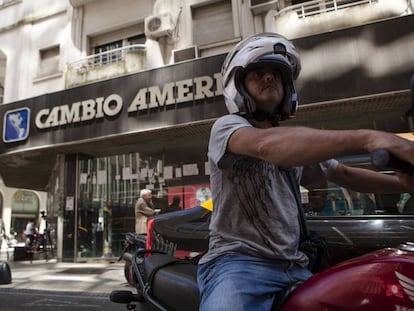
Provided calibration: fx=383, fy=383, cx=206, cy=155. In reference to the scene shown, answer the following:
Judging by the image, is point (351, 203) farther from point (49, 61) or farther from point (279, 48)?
point (49, 61)

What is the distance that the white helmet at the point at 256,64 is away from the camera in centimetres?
156

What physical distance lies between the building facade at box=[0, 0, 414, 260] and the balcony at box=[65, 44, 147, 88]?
0.04 metres

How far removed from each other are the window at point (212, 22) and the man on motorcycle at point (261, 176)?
9.11 metres

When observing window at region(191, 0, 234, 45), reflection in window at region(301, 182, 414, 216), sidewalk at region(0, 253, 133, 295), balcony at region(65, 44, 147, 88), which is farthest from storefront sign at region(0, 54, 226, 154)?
reflection in window at region(301, 182, 414, 216)

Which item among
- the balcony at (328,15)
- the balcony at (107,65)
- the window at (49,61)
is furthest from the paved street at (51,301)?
the window at (49,61)

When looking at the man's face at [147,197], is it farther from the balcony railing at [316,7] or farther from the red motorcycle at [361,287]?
the red motorcycle at [361,287]

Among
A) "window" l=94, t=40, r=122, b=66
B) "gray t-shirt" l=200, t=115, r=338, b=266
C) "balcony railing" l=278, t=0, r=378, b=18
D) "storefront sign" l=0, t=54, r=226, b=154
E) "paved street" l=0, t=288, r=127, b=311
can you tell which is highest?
"window" l=94, t=40, r=122, b=66

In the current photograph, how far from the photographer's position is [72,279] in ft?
24.5

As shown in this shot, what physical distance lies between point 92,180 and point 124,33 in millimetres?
4693

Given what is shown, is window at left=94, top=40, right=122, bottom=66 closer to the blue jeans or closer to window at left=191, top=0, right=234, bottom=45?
window at left=191, top=0, right=234, bottom=45

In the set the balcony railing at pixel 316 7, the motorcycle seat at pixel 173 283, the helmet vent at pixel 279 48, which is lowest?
the motorcycle seat at pixel 173 283

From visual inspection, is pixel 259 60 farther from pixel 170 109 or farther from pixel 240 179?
pixel 170 109

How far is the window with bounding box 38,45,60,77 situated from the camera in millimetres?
12719

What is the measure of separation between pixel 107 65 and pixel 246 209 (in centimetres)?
1032
